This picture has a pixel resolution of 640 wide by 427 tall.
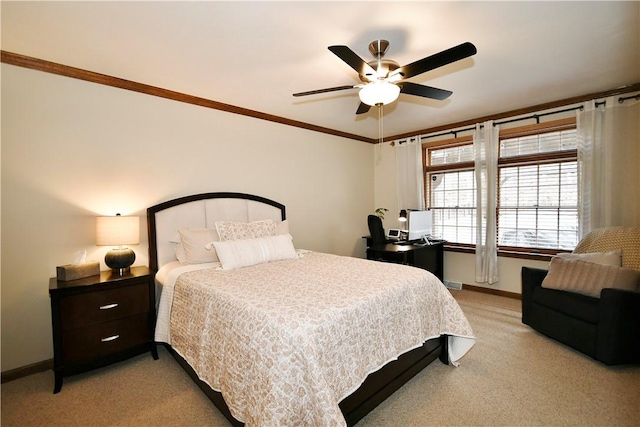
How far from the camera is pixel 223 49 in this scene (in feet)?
7.43

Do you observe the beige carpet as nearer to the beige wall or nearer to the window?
the beige wall

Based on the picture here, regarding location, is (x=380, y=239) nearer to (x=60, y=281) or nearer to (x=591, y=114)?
(x=591, y=114)

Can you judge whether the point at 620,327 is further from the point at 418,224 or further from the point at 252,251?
the point at 252,251

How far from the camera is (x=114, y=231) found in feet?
7.97

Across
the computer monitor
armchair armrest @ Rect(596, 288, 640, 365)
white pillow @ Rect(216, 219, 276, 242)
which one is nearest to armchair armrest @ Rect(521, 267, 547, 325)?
armchair armrest @ Rect(596, 288, 640, 365)

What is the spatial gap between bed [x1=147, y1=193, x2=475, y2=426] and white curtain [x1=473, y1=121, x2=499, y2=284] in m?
2.13

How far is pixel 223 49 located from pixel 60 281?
87.4 inches

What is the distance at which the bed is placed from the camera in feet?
4.42

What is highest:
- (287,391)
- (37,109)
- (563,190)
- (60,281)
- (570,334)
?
(37,109)

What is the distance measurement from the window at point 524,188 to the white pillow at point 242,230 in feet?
10.1

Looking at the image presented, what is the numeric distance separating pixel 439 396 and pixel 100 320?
2.62 metres

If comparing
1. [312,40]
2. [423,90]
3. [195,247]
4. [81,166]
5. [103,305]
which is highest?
[312,40]

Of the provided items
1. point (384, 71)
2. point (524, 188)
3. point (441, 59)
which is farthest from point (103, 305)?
point (524, 188)

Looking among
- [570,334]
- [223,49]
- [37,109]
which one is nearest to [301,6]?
[223,49]
